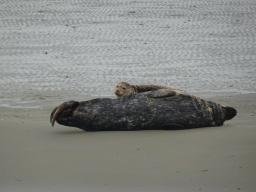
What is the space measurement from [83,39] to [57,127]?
39.9 feet

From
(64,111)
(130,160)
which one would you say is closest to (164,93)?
(64,111)

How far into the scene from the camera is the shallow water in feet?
36.1

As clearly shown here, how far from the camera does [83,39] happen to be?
17.5 meters

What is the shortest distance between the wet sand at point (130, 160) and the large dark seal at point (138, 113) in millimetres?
177

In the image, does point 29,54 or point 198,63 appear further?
point 29,54

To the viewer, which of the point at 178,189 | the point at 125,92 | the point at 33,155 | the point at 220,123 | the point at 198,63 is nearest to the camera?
the point at 178,189

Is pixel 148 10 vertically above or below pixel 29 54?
above

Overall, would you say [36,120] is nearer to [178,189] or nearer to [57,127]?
[57,127]

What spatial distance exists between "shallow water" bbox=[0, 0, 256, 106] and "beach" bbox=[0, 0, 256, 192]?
4 centimetres

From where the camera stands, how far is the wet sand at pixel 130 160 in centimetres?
305

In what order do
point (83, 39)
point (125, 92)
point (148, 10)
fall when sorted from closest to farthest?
point (125, 92) → point (83, 39) → point (148, 10)

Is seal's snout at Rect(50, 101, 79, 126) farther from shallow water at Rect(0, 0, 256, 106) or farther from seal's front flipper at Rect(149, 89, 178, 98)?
shallow water at Rect(0, 0, 256, 106)

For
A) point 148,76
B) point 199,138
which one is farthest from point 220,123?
point 148,76

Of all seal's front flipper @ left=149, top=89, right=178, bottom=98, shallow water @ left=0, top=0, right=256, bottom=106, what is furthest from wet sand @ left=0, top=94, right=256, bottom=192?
shallow water @ left=0, top=0, right=256, bottom=106
